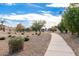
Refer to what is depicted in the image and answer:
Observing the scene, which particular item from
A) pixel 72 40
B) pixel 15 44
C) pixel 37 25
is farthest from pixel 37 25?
pixel 72 40

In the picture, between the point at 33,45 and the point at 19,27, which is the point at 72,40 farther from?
the point at 19,27

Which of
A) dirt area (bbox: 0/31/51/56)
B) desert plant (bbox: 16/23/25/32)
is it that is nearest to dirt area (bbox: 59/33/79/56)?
dirt area (bbox: 0/31/51/56)

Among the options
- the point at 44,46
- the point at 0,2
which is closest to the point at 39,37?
the point at 44,46

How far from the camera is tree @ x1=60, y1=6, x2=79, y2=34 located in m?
3.98

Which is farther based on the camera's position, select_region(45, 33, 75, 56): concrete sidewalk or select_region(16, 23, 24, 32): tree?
select_region(16, 23, 24, 32): tree

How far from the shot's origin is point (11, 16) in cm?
399

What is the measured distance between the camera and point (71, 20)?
158 inches

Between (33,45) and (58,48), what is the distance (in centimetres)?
41

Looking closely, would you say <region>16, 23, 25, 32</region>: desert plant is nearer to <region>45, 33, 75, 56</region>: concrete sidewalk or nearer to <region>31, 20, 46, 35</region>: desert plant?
<region>31, 20, 46, 35</region>: desert plant

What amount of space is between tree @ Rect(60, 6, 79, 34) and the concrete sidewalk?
0.22 m

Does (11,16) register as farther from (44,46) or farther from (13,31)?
(44,46)

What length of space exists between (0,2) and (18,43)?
0.73m

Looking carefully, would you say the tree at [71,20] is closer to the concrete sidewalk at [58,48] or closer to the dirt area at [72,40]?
the dirt area at [72,40]

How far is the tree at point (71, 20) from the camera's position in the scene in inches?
157
